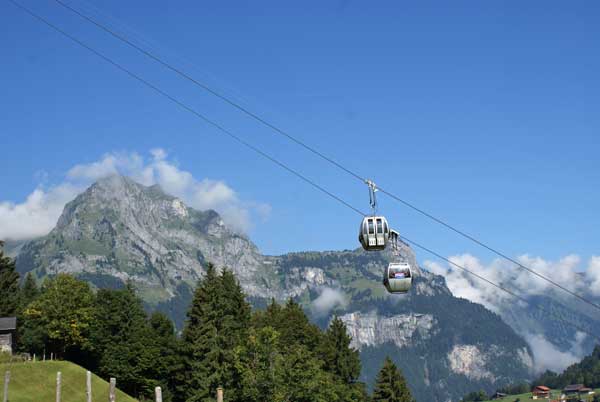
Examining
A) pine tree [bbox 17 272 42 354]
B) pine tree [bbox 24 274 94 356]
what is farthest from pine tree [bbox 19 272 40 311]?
pine tree [bbox 24 274 94 356]

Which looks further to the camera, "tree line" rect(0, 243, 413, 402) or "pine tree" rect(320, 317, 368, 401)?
"pine tree" rect(320, 317, 368, 401)

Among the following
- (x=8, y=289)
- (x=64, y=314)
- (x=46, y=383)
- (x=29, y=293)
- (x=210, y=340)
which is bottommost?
(x=46, y=383)

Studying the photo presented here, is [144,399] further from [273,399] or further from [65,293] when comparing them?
[273,399]

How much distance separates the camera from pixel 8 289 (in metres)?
151

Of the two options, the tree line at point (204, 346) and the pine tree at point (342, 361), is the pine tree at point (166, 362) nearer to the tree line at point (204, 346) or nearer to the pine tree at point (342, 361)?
the tree line at point (204, 346)

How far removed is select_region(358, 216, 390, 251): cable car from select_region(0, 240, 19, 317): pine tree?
101m

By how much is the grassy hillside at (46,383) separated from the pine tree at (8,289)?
44.2 meters

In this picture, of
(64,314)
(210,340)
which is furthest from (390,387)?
(64,314)

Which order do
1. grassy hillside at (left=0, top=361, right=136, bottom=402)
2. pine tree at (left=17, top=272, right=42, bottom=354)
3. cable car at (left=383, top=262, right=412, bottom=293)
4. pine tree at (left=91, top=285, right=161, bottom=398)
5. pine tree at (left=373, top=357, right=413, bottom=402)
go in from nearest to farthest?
cable car at (left=383, top=262, right=412, bottom=293) < grassy hillside at (left=0, top=361, right=136, bottom=402) < pine tree at (left=91, top=285, right=161, bottom=398) < pine tree at (left=17, top=272, right=42, bottom=354) < pine tree at (left=373, top=357, right=413, bottom=402)

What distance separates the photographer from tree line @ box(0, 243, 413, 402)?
3580 inches

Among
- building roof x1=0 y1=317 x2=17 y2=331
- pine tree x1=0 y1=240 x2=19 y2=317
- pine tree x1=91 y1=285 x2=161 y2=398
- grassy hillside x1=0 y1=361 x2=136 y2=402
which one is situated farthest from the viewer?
pine tree x1=0 y1=240 x2=19 y2=317

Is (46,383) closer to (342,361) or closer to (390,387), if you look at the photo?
(342,361)

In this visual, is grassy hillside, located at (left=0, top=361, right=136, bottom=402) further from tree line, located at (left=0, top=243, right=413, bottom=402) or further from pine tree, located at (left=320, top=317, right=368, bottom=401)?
pine tree, located at (left=320, top=317, right=368, bottom=401)

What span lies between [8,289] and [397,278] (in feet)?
377
